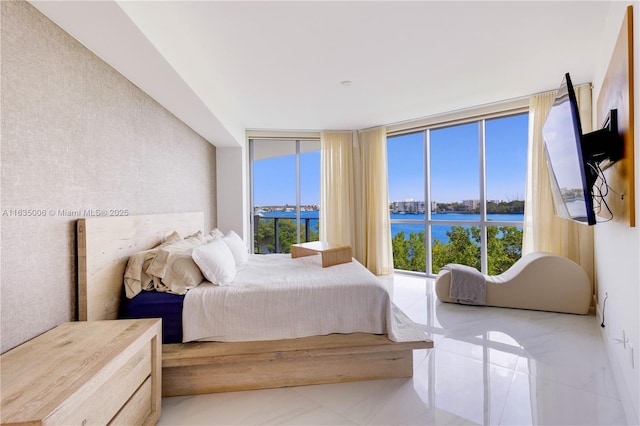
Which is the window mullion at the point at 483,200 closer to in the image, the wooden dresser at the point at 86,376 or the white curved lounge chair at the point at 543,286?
the white curved lounge chair at the point at 543,286

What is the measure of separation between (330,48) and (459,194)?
309 cm

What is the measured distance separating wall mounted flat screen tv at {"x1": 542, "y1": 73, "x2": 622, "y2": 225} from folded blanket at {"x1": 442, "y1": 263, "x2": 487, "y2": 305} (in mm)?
1479

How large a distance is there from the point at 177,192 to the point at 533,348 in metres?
3.42

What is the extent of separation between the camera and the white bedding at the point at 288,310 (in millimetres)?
1745

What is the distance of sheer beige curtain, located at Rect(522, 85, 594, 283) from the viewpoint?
2.96 meters

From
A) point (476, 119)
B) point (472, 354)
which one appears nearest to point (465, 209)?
point (476, 119)

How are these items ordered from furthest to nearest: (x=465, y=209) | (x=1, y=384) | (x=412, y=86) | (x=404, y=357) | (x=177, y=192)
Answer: (x=465, y=209)
(x=412, y=86)
(x=177, y=192)
(x=404, y=357)
(x=1, y=384)

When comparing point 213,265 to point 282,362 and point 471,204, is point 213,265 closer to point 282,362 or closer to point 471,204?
point 282,362

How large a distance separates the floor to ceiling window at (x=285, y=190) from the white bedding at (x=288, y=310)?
9.41 ft

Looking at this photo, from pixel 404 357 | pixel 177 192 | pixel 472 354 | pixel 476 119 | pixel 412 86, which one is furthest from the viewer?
pixel 476 119

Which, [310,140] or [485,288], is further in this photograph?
[310,140]

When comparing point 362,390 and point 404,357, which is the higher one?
point 404,357

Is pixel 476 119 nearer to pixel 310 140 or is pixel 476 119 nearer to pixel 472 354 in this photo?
pixel 310 140

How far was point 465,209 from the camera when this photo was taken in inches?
164
